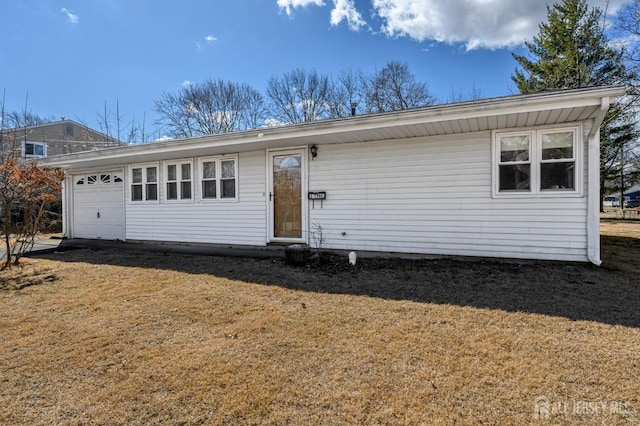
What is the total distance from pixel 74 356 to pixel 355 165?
18.7ft

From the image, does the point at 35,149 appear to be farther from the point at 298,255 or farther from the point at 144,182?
the point at 298,255

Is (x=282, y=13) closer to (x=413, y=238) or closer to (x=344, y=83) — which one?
(x=344, y=83)

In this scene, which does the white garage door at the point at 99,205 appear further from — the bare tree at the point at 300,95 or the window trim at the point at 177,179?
the bare tree at the point at 300,95

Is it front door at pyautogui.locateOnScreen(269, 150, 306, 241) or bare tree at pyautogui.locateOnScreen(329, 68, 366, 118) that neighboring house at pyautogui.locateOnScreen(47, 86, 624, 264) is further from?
bare tree at pyautogui.locateOnScreen(329, 68, 366, 118)

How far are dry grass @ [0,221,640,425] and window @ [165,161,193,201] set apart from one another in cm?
432

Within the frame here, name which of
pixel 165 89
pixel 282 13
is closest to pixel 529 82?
pixel 282 13

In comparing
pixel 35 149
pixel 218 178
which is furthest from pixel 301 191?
pixel 35 149

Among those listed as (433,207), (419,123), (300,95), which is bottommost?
(433,207)

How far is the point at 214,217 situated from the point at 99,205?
4.82 metres

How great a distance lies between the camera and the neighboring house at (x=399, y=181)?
17.8ft

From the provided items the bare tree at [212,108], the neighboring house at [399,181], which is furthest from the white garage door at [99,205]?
the bare tree at [212,108]

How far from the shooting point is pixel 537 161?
18.6ft

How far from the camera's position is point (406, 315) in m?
3.31

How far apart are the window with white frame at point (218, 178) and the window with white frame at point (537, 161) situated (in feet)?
19.8
